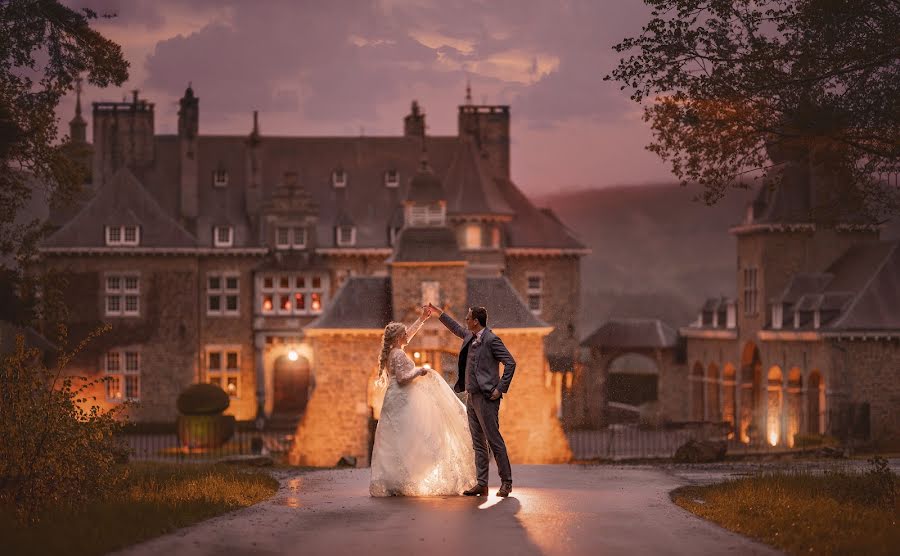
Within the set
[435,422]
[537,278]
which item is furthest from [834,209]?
[537,278]

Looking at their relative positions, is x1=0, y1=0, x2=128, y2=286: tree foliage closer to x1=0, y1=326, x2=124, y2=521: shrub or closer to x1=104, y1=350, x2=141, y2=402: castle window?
x1=0, y1=326, x2=124, y2=521: shrub

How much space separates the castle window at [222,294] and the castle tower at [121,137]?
6.62 m

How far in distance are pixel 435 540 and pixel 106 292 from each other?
1935 inches

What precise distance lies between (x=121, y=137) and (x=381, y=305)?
23650 millimetres

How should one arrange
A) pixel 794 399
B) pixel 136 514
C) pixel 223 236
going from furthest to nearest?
pixel 223 236 < pixel 794 399 < pixel 136 514

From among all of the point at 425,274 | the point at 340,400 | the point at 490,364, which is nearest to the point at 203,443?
the point at 340,400

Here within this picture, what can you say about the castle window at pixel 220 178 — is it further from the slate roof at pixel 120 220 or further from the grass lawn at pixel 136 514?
the grass lawn at pixel 136 514

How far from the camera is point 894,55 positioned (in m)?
22.1

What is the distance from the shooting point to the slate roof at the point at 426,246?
46.1 meters

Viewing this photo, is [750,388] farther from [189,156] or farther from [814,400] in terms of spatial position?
[189,156]

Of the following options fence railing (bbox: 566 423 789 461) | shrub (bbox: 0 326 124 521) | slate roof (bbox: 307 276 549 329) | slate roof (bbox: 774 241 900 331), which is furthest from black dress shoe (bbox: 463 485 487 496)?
slate roof (bbox: 774 241 900 331)

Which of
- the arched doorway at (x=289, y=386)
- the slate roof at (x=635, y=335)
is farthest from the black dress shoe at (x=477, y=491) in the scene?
the slate roof at (x=635, y=335)

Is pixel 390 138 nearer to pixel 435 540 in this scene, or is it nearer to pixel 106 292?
pixel 106 292

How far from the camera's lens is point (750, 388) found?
57.8 m
